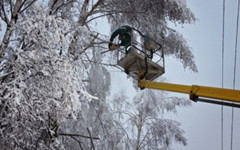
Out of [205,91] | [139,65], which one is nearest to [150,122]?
[139,65]

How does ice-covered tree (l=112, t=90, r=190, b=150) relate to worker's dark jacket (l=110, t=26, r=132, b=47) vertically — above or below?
below

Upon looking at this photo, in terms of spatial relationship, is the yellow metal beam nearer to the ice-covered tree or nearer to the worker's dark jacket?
the worker's dark jacket

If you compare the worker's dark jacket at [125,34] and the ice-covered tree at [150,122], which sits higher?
the worker's dark jacket at [125,34]

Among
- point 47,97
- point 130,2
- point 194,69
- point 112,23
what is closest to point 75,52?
point 47,97

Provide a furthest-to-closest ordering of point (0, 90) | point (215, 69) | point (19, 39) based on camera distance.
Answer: point (215, 69) < point (19, 39) < point (0, 90)

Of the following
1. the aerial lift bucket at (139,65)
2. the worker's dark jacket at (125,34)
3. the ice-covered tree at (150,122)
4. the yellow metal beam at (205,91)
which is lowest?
the ice-covered tree at (150,122)

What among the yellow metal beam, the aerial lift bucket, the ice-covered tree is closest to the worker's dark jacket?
the aerial lift bucket

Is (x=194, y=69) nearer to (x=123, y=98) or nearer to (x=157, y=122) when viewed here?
(x=157, y=122)

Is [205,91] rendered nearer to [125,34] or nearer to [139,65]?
[139,65]

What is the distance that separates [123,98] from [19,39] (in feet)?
25.3

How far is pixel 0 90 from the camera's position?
3.30 m

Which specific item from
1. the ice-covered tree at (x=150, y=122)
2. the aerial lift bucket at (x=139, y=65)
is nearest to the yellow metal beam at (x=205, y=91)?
the aerial lift bucket at (x=139, y=65)

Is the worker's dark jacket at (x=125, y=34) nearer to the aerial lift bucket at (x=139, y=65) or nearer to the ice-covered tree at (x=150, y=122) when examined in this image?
the aerial lift bucket at (x=139, y=65)

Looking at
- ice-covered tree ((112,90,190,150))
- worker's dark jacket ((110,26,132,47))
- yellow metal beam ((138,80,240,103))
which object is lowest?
ice-covered tree ((112,90,190,150))
